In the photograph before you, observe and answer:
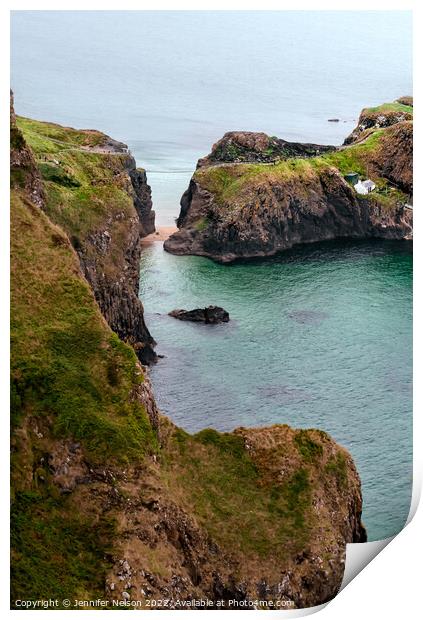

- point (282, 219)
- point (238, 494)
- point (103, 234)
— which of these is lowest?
point (238, 494)

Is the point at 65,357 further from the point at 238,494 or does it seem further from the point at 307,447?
the point at 307,447

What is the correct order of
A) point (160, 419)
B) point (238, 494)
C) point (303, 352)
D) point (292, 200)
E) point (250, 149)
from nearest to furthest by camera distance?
1. point (238, 494)
2. point (160, 419)
3. point (303, 352)
4. point (292, 200)
5. point (250, 149)

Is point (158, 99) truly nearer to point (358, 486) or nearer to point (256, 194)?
point (256, 194)

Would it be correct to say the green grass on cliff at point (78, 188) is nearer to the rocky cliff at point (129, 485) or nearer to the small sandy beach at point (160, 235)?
the small sandy beach at point (160, 235)

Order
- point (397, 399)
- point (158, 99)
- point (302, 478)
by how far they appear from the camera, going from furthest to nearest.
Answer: point (158, 99) → point (397, 399) → point (302, 478)

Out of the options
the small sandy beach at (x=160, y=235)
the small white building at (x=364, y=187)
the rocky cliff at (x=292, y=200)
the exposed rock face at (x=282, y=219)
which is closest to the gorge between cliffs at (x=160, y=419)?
the exposed rock face at (x=282, y=219)

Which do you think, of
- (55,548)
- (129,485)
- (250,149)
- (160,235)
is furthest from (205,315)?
(55,548)

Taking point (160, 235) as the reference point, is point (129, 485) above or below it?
below
